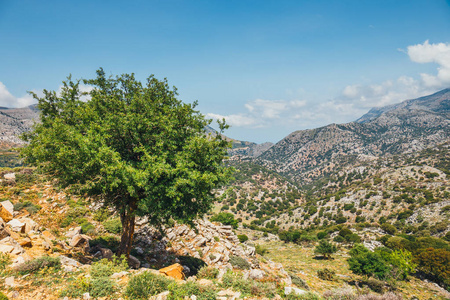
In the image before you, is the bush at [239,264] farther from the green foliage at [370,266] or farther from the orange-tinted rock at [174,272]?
the green foliage at [370,266]

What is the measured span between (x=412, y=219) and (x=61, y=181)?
3611 inches

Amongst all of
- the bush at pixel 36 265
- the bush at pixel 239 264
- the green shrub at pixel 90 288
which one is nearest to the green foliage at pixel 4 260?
the bush at pixel 36 265

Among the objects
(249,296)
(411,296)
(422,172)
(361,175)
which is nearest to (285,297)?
(249,296)

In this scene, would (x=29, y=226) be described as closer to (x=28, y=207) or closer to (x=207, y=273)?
(x=28, y=207)

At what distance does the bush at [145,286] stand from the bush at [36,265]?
4.21m

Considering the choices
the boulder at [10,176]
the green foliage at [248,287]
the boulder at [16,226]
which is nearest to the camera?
the green foliage at [248,287]

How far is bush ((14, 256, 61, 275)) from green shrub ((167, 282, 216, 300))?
5820 mm

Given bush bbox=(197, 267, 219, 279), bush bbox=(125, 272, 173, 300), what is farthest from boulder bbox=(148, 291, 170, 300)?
bush bbox=(197, 267, 219, 279)

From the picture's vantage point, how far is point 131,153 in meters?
13.1

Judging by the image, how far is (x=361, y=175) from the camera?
424 ft

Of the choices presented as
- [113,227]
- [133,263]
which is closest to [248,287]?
[133,263]

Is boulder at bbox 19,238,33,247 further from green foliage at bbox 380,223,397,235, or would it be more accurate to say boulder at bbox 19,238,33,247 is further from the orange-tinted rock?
green foliage at bbox 380,223,397,235

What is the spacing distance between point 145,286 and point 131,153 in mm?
8011

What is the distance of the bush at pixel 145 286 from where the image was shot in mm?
7793
